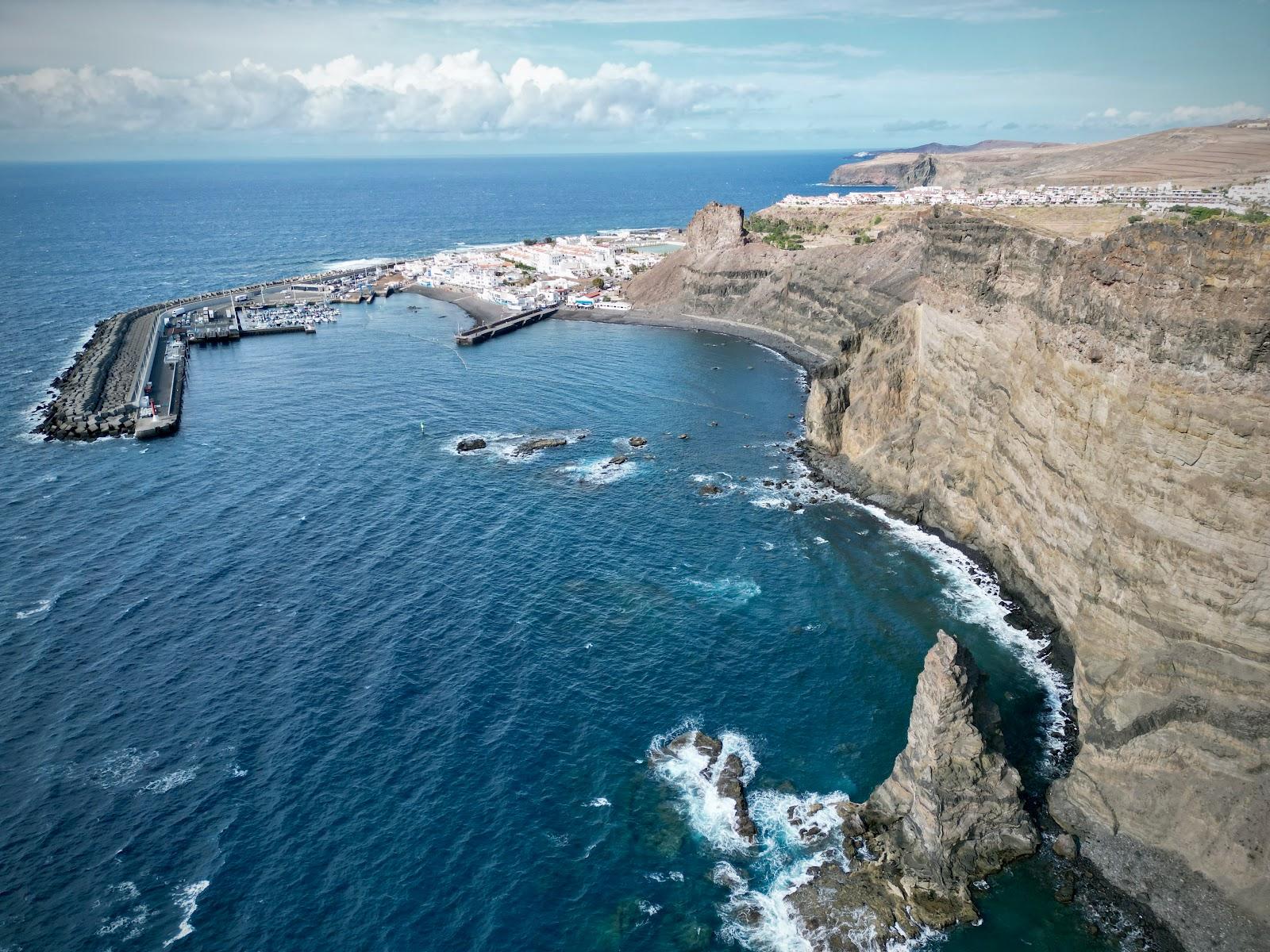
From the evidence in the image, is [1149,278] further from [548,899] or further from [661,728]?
[548,899]

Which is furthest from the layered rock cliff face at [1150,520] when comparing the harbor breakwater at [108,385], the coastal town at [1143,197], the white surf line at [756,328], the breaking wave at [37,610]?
the harbor breakwater at [108,385]

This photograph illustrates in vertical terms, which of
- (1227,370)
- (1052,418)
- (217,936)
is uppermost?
(1227,370)

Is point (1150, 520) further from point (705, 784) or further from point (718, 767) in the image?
point (705, 784)

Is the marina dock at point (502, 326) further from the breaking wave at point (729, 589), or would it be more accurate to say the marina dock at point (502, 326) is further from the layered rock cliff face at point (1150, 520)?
the layered rock cliff face at point (1150, 520)

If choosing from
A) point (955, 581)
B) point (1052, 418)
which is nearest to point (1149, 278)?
point (1052, 418)

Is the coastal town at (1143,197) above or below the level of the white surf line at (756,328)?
above

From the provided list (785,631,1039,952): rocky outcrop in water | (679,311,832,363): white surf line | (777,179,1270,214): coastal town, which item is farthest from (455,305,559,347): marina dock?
(785,631,1039,952): rocky outcrop in water

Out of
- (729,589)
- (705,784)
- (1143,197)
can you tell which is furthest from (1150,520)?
(1143,197)
